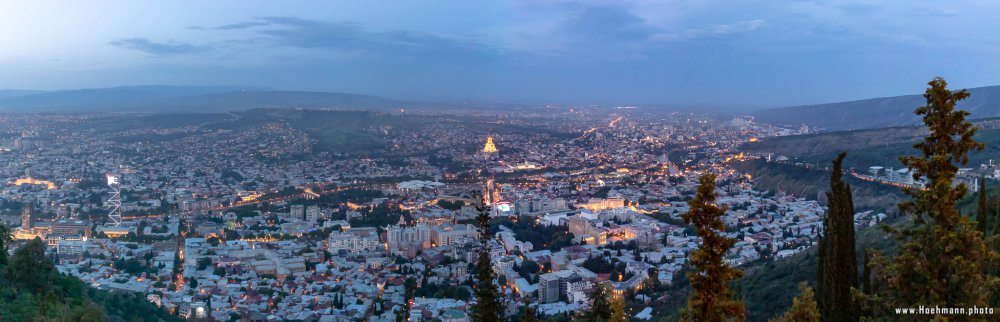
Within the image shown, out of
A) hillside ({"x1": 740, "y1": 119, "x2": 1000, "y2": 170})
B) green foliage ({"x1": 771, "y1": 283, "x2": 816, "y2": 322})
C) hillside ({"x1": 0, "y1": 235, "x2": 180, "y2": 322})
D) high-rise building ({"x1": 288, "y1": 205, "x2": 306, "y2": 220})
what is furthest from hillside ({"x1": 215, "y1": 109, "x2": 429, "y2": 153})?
green foliage ({"x1": 771, "y1": 283, "x2": 816, "y2": 322})

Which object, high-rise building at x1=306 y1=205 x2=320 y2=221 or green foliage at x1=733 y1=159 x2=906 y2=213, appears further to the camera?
high-rise building at x1=306 y1=205 x2=320 y2=221

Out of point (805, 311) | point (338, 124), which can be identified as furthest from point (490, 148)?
point (805, 311)

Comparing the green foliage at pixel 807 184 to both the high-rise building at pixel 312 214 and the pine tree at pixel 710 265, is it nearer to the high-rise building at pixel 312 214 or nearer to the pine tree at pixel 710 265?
the high-rise building at pixel 312 214

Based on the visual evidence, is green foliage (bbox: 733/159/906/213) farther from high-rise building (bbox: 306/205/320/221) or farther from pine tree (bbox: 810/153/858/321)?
high-rise building (bbox: 306/205/320/221)

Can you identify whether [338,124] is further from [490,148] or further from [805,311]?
[805,311]

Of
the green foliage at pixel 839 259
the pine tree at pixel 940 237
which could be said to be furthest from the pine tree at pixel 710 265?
the green foliage at pixel 839 259

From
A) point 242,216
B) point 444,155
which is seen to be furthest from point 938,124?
point 444,155

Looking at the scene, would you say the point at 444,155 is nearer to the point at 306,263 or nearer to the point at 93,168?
the point at 93,168

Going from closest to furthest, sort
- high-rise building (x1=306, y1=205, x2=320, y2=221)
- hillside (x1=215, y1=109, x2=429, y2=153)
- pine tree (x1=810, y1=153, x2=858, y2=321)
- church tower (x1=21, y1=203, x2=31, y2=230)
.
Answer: pine tree (x1=810, y1=153, x2=858, y2=321)
church tower (x1=21, y1=203, x2=31, y2=230)
high-rise building (x1=306, y1=205, x2=320, y2=221)
hillside (x1=215, y1=109, x2=429, y2=153)

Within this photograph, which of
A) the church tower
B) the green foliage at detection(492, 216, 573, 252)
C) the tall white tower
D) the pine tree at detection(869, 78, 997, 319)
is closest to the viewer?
the pine tree at detection(869, 78, 997, 319)
